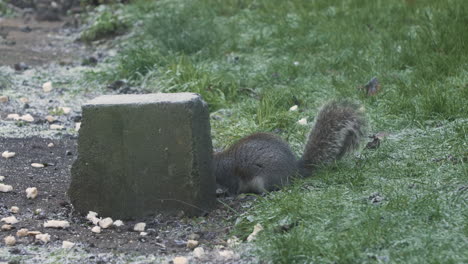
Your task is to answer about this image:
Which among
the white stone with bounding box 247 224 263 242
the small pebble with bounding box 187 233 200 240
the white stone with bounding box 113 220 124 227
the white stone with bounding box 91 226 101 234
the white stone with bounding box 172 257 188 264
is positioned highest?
the white stone with bounding box 247 224 263 242

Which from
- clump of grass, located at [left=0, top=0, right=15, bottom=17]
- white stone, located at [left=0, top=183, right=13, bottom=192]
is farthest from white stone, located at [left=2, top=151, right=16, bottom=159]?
clump of grass, located at [left=0, top=0, right=15, bottom=17]

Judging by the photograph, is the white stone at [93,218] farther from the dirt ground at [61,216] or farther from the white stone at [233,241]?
the white stone at [233,241]

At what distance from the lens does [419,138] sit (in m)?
5.30

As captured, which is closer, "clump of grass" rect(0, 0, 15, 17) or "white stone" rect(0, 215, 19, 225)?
"white stone" rect(0, 215, 19, 225)

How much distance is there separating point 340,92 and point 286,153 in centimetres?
197

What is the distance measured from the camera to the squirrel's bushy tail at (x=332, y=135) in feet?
15.8

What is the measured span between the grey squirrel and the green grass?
15cm

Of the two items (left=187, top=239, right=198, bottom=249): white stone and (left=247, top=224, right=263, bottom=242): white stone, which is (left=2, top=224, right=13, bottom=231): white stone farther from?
(left=247, top=224, right=263, bottom=242): white stone

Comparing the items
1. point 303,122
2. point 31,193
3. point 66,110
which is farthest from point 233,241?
point 66,110

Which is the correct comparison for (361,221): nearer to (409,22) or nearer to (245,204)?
(245,204)

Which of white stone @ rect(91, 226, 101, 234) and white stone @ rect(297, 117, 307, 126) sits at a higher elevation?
white stone @ rect(297, 117, 307, 126)

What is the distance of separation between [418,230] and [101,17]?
8.71 metres

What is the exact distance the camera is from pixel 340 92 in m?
6.64

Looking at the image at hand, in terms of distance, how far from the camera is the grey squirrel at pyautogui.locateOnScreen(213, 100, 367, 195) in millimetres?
4770
